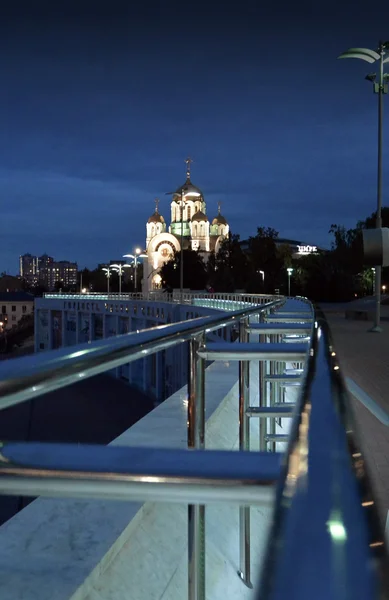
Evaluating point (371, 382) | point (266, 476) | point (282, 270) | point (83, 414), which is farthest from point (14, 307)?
point (266, 476)

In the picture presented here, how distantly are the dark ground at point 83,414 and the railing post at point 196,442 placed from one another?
109 feet

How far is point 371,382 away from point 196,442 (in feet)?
28.5

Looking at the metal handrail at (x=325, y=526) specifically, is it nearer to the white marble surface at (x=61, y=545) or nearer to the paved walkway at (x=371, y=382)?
the paved walkway at (x=371, y=382)

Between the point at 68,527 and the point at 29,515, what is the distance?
21 centimetres

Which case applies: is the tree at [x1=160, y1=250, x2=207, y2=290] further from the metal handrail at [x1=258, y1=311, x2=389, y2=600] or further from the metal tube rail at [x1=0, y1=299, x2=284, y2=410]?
the metal handrail at [x1=258, y1=311, x2=389, y2=600]

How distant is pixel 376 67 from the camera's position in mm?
22344

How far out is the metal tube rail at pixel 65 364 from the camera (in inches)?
53.2

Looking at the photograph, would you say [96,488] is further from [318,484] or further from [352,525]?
[352,525]

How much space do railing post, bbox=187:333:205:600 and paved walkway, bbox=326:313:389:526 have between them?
66 centimetres

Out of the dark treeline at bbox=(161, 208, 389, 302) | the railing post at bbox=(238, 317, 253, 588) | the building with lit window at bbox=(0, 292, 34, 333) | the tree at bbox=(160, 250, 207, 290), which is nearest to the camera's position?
the railing post at bbox=(238, 317, 253, 588)

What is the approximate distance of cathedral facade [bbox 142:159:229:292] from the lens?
122 metres

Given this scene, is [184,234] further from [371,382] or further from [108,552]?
[108,552]

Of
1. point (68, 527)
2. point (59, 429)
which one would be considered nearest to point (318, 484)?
point (68, 527)

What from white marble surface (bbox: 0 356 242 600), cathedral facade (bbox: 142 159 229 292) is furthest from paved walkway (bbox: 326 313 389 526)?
cathedral facade (bbox: 142 159 229 292)
